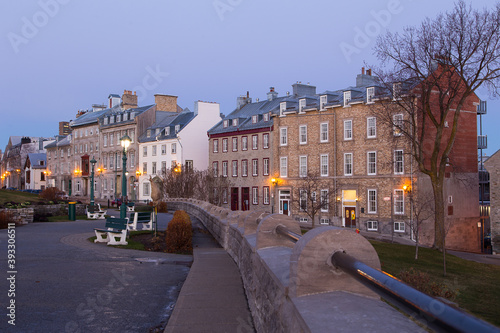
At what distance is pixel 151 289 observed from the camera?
9.79m

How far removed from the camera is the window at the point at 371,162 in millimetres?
44875

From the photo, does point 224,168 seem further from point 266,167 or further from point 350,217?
point 350,217

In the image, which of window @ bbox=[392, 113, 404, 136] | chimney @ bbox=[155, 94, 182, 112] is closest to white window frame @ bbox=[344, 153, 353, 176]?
window @ bbox=[392, 113, 404, 136]

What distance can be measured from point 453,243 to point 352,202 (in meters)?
9.45

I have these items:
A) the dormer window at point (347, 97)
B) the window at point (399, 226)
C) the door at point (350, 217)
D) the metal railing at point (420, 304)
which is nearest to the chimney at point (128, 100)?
the dormer window at point (347, 97)

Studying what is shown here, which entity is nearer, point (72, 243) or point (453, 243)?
point (72, 243)

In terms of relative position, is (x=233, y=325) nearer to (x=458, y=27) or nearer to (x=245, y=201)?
(x=458, y=27)

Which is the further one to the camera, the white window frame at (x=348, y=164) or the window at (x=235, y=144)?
the window at (x=235, y=144)

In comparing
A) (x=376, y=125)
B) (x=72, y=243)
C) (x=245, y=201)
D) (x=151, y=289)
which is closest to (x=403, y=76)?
(x=376, y=125)

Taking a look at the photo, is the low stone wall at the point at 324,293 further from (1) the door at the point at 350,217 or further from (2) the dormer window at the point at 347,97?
(2) the dormer window at the point at 347,97

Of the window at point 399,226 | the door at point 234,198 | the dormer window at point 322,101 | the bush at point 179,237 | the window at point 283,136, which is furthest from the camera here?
the door at point 234,198

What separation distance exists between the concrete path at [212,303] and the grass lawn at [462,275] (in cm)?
554

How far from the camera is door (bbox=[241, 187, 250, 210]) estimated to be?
57.7 metres

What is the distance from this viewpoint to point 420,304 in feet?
7.11
